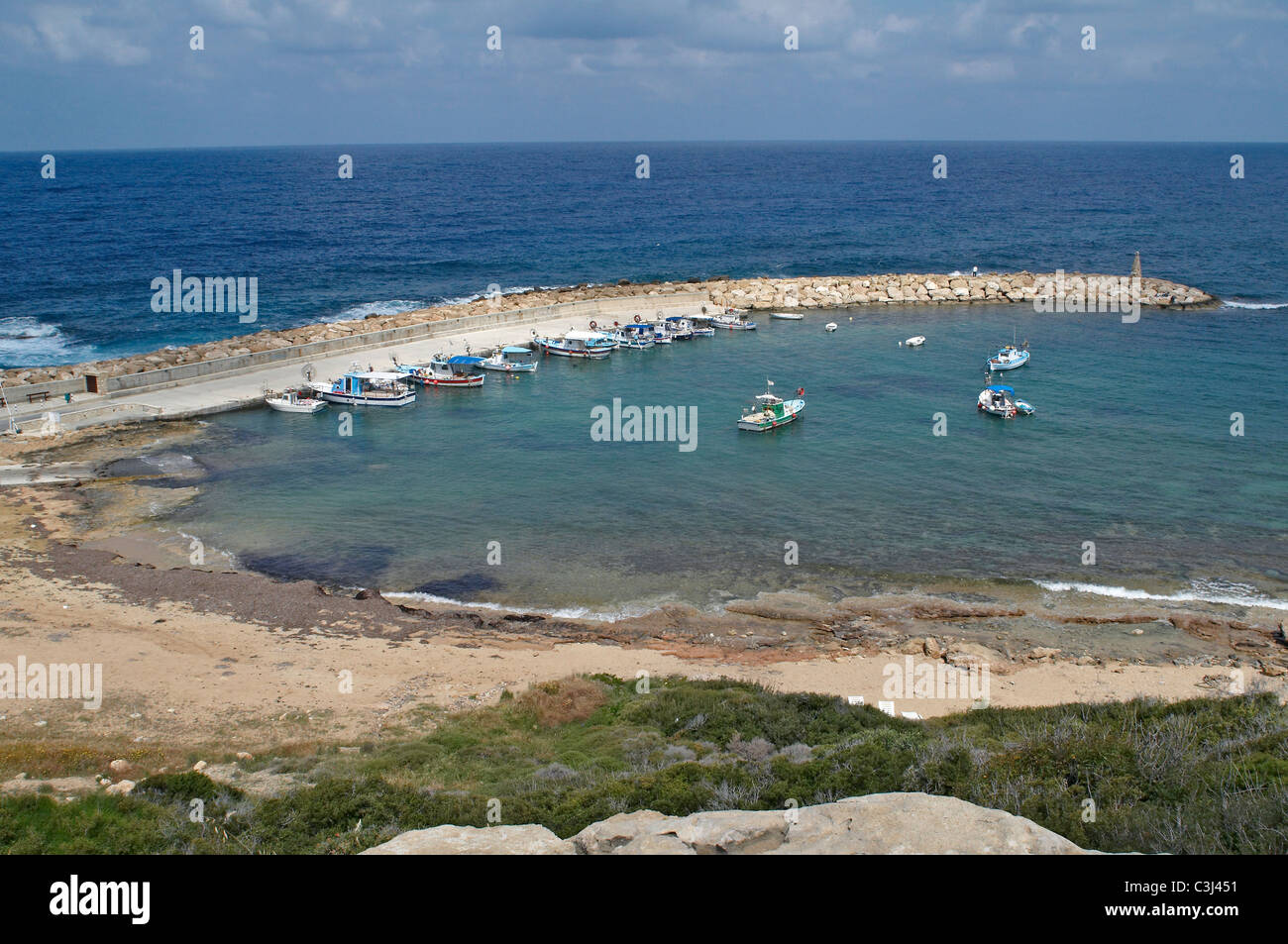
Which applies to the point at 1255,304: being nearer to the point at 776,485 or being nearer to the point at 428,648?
the point at 776,485

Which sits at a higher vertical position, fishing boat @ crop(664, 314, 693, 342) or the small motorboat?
fishing boat @ crop(664, 314, 693, 342)

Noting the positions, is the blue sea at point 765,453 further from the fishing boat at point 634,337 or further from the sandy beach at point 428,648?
the sandy beach at point 428,648

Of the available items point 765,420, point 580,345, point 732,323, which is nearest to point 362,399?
point 580,345

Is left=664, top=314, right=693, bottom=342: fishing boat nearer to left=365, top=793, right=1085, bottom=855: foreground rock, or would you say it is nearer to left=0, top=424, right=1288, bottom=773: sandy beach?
left=0, top=424, right=1288, bottom=773: sandy beach

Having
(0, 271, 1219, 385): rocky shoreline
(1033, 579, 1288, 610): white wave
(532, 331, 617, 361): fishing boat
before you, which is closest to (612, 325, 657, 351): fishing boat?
(532, 331, 617, 361): fishing boat

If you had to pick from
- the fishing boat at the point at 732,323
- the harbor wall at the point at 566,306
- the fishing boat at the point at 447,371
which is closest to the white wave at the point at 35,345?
the harbor wall at the point at 566,306

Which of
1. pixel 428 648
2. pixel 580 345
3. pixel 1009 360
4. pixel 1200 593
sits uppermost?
pixel 580 345

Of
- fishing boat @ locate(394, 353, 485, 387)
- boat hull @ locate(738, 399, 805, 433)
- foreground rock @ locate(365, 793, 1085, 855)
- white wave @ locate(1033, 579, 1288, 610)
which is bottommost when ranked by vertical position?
white wave @ locate(1033, 579, 1288, 610)
